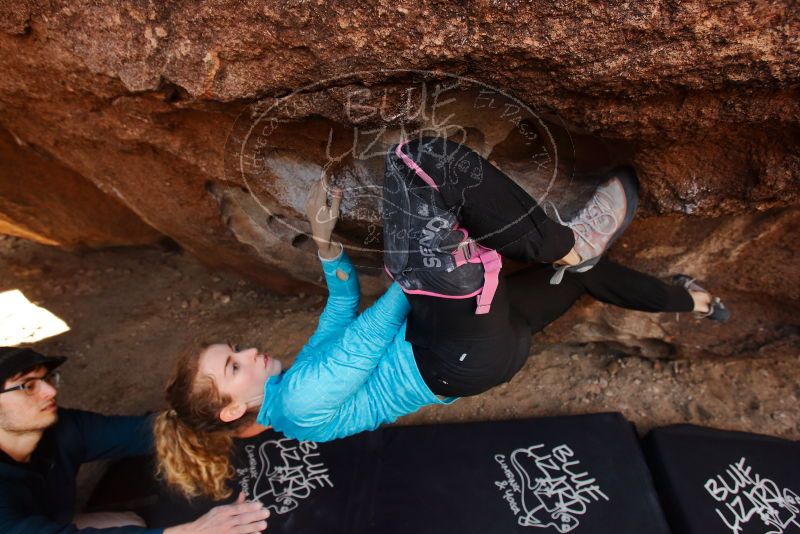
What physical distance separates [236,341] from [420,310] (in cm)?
156

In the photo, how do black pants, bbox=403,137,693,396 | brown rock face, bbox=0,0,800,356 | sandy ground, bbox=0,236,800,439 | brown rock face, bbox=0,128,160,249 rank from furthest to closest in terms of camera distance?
brown rock face, bbox=0,128,160,249, sandy ground, bbox=0,236,800,439, black pants, bbox=403,137,693,396, brown rock face, bbox=0,0,800,356

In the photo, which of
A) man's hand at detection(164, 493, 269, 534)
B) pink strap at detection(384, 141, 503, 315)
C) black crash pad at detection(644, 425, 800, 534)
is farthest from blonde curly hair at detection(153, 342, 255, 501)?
black crash pad at detection(644, 425, 800, 534)

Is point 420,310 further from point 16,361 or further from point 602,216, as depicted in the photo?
point 16,361

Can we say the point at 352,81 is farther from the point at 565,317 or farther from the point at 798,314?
the point at 798,314

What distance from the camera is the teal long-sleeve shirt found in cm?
134

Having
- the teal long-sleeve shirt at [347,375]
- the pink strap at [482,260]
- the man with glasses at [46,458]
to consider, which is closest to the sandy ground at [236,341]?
the man with glasses at [46,458]

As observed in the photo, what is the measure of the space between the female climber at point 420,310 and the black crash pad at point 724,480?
21.8 inches

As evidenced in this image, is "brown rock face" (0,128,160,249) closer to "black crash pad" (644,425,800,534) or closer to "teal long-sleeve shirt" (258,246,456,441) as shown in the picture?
"teal long-sleeve shirt" (258,246,456,441)

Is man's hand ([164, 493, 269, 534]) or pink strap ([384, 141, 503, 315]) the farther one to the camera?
man's hand ([164, 493, 269, 534])

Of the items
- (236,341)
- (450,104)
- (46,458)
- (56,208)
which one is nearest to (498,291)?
(450,104)

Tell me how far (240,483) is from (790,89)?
6.72ft

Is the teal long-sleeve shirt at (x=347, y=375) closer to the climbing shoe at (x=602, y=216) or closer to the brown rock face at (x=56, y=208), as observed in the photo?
the climbing shoe at (x=602, y=216)

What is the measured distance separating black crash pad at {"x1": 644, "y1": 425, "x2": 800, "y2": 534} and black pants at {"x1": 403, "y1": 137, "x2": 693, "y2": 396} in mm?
560

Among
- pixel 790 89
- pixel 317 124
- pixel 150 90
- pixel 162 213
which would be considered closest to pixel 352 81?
pixel 317 124
